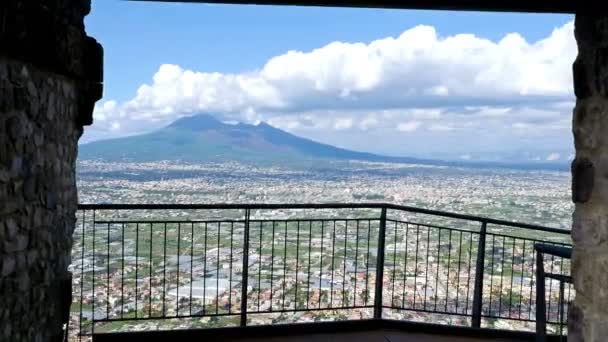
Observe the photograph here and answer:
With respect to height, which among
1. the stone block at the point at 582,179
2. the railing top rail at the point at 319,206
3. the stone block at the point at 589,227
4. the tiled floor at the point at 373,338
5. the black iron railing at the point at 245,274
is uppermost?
the stone block at the point at 582,179

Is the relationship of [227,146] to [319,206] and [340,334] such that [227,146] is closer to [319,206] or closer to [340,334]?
[319,206]

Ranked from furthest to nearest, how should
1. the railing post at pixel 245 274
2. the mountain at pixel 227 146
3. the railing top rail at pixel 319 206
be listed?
the mountain at pixel 227 146, the railing post at pixel 245 274, the railing top rail at pixel 319 206

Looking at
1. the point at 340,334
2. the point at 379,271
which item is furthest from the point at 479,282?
the point at 340,334

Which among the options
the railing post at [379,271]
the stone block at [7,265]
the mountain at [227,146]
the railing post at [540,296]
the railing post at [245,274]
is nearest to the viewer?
the stone block at [7,265]

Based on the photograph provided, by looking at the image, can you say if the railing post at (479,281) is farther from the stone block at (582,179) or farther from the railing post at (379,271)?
the stone block at (582,179)

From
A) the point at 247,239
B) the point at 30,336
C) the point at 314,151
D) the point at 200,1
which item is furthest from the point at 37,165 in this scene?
the point at 314,151

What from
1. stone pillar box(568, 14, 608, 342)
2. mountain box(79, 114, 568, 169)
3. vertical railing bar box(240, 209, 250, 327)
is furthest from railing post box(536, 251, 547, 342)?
mountain box(79, 114, 568, 169)

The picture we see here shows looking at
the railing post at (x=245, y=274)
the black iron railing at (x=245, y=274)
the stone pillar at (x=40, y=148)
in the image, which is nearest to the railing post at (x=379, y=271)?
the black iron railing at (x=245, y=274)
